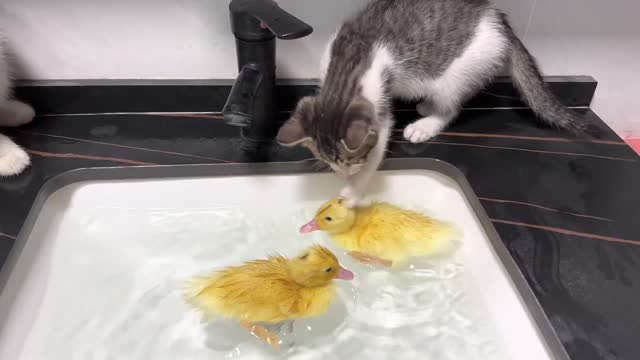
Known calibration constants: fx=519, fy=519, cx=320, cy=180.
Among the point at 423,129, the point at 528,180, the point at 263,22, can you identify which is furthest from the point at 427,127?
the point at 263,22

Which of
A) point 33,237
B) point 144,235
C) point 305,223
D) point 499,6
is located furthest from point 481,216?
point 33,237

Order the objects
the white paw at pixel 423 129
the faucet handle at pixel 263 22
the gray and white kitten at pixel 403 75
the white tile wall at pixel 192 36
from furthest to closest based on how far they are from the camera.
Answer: the white paw at pixel 423 129 < the white tile wall at pixel 192 36 < the gray and white kitten at pixel 403 75 < the faucet handle at pixel 263 22

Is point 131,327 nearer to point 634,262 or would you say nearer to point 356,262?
point 356,262

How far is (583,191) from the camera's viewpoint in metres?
1.04

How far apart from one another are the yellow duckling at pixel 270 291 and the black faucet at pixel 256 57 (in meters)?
0.26

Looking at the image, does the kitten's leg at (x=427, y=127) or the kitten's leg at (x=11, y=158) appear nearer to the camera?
the kitten's leg at (x=11, y=158)

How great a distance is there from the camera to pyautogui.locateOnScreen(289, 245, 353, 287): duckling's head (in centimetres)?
82

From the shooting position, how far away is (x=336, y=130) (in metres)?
0.90

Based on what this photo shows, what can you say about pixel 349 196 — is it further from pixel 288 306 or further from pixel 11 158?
pixel 11 158

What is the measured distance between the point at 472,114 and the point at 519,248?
43 cm

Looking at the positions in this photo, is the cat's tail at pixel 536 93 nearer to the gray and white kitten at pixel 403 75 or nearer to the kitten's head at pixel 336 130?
the gray and white kitten at pixel 403 75

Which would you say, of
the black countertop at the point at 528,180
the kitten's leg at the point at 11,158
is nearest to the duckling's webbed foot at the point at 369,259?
the black countertop at the point at 528,180

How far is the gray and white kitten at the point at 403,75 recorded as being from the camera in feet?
3.03

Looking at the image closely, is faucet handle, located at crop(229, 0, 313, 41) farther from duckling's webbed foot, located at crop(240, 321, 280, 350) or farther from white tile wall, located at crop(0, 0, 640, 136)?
duckling's webbed foot, located at crop(240, 321, 280, 350)
